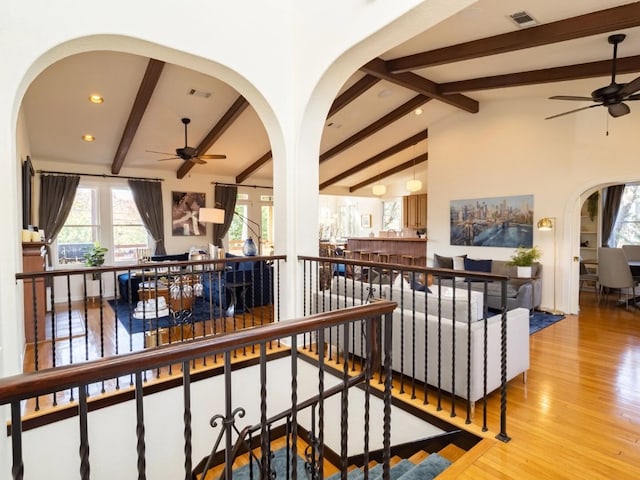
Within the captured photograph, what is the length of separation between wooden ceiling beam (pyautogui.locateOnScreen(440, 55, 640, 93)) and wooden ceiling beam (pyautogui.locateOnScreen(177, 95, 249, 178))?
3580 mm

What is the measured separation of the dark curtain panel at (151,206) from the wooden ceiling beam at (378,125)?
4.21 m

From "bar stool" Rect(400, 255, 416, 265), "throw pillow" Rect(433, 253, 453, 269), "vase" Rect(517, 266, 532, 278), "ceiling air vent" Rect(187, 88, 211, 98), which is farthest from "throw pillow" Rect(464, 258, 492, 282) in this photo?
"ceiling air vent" Rect(187, 88, 211, 98)

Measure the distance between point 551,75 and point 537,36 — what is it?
1.48 metres

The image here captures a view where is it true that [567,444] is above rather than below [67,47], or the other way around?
below

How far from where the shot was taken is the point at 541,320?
18.1 ft

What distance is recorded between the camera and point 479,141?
7105 mm

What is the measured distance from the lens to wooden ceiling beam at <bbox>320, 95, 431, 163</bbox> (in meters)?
6.77

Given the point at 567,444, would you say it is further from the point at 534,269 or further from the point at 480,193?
the point at 480,193

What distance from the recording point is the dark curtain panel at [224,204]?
368 inches

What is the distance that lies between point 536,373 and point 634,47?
3.99 m

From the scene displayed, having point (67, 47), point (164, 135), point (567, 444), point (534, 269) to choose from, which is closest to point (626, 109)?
point (534, 269)

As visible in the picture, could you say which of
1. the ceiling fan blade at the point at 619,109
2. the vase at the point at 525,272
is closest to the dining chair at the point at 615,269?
the vase at the point at 525,272

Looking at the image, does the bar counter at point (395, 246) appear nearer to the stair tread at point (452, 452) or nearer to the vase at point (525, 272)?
the vase at point (525, 272)

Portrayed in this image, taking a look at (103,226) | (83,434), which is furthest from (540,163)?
(103,226)
